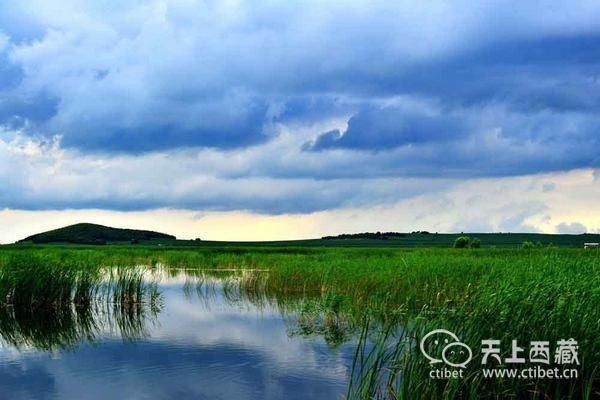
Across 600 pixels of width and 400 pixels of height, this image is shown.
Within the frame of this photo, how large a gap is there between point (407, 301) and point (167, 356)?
8.05 meters

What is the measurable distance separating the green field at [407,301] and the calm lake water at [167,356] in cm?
58

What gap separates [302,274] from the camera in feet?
91.5

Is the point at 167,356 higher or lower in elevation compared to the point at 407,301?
lower

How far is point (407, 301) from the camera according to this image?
10.2 metres

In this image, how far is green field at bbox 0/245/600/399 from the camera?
929 centimetres

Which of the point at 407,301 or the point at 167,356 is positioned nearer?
the point at 407,301

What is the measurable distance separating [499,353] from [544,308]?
1.25m

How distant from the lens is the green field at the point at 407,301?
30.5 ft

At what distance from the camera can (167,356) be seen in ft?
52.7

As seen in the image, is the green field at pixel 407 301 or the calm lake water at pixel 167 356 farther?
the calm lake water at pixel 167 356

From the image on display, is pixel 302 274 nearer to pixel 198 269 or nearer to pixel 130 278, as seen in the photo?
pixel 130 278

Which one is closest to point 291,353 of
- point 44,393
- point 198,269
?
point 44,393

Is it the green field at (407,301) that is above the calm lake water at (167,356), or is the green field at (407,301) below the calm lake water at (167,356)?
above

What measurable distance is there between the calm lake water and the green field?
0.58 metres
